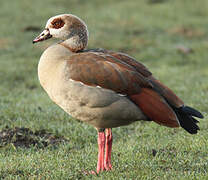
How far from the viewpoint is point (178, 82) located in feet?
34.5

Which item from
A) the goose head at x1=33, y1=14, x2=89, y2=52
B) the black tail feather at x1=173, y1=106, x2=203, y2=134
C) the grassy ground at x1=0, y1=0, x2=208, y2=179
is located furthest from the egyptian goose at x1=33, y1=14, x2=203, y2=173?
the grassy ground at x1=0, y1=0, x2=208, y2=179

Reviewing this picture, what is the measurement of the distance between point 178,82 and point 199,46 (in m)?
4.06

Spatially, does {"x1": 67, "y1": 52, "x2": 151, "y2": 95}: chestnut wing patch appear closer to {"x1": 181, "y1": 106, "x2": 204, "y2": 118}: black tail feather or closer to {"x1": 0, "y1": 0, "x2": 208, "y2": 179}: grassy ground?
{"x1": 181, "y1": 106, "x2": 204, "y2": 118}: black tail feather

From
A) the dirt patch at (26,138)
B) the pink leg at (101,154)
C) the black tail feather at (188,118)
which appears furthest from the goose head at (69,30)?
the dirt patch at (26,138)

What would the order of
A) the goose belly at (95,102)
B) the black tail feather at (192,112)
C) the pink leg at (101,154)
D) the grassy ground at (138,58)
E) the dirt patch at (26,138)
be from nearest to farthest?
1. the goose belly at (95,102)
2. the black tail feather at (192,112)
3. the pink leg at (101,154)
4. the grassy ground at (138,58)
5. the dirt patch at (26,138)

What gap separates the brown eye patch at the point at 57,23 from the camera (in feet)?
15.4

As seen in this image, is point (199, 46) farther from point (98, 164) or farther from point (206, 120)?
point (98, 164)

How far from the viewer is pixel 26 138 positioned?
6.18 metres

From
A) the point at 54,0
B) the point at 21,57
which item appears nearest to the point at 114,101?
the point at 21,57

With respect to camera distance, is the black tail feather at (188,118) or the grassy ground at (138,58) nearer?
the black tail feather at (188,118)

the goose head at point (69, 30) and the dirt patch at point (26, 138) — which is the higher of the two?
the goose head at point (69, 30)

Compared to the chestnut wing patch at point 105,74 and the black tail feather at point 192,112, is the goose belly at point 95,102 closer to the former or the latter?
the chestnut wing patch at point 105,74

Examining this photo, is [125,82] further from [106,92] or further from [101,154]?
[101,154]

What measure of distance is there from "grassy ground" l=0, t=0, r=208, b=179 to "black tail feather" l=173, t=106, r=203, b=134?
0.47m
